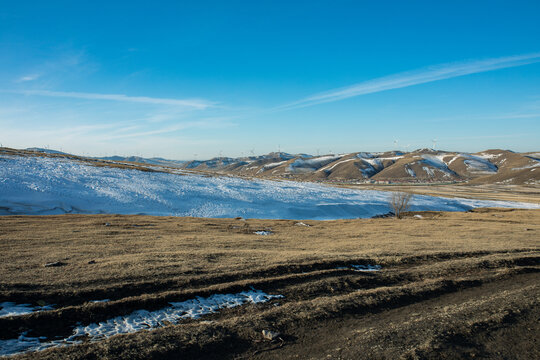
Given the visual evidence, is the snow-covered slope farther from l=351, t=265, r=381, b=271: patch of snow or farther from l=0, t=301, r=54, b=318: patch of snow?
l=0, t=301, r=54, b=318: patch of snow

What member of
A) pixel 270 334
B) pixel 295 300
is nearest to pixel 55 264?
pixel 295 300

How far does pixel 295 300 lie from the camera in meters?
12.3

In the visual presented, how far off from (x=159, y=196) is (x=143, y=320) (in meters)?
56.1

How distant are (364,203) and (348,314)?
69764 millimetres

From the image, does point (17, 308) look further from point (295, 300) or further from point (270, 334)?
point (295, 300)

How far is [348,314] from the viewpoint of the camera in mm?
11047

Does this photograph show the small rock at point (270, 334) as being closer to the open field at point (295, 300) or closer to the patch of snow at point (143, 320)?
the open field at point (295, 300)

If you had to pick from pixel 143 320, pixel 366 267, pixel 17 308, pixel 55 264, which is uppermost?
pixel 17 308

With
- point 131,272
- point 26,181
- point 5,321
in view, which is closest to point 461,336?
point 131,272

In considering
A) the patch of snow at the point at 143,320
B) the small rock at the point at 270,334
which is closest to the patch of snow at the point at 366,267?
the patch of snow at the point at 143,320

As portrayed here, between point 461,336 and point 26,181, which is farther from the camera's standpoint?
point 26,181

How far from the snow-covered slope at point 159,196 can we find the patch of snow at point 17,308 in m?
44.4

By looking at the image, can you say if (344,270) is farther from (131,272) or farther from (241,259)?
(131,272)

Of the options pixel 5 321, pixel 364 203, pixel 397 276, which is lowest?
pixel 364 203
